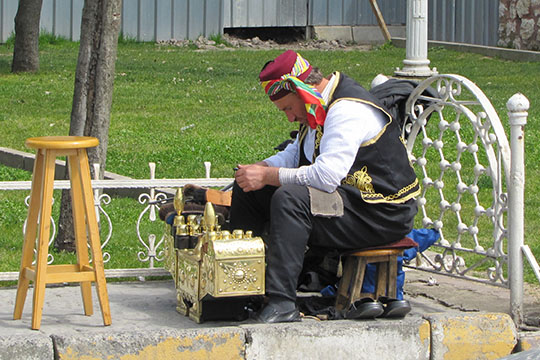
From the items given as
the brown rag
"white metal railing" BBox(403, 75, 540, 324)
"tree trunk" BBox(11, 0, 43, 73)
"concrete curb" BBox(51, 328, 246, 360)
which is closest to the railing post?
"white metal railing" BBox(403, 75, 540, 324)

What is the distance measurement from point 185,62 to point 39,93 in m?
3.91

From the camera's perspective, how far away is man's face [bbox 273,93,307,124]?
4.85 metres

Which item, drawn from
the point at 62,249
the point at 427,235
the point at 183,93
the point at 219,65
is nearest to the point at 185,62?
the point at 219,65

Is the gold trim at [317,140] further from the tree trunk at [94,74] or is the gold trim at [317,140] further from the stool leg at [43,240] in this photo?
the tree trunk at [94,74]

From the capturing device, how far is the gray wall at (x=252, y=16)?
18359 mm

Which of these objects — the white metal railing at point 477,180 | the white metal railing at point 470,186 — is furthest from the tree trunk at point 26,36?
the white metal railing at point 477,180

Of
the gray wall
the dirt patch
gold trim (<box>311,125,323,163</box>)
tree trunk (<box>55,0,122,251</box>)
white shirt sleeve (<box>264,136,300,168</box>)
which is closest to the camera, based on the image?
gold trim (<box>311,125,323,163</box>)

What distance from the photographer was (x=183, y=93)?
12.6 m

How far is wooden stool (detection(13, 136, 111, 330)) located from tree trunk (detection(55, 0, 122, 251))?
4.92 feet

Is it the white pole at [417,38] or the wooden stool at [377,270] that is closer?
the wooden stool at [377,270]

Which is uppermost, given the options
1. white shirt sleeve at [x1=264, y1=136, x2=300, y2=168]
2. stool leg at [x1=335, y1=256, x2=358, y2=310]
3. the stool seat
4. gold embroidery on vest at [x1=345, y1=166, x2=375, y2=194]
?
Answer: the stool seat

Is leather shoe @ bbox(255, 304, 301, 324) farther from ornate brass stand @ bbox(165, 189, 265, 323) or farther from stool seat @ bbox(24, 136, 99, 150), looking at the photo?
stool seat @ bbox(24, 136, 99, 150)

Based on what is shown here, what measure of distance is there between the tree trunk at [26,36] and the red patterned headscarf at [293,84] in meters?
9.50

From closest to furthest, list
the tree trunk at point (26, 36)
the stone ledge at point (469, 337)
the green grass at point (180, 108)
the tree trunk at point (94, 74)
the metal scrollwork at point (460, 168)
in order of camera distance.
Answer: the stone ledge at point (469, 337) < the metal scrollwork at point (460, 168) < the tree trunk at point (94, 74) < the green grass at point (180, 108) < the tree trunk at point (26, 36)
